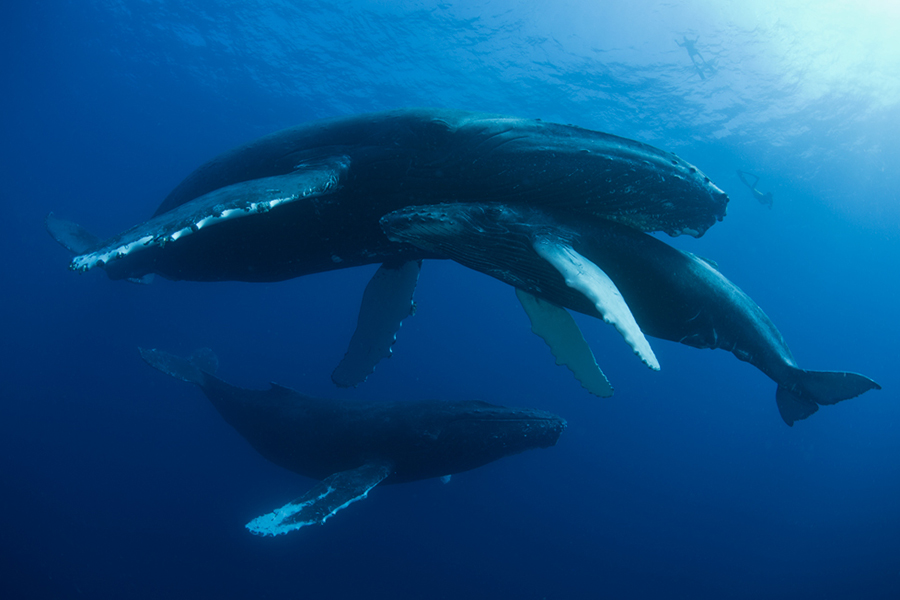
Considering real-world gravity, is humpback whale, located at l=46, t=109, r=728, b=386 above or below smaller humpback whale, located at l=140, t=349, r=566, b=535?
above

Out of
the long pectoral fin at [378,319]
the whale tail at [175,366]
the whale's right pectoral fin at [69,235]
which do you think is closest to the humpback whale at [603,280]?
the long pectoral fin at [378,319]

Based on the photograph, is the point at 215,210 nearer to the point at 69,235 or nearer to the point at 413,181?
the point at 413,181

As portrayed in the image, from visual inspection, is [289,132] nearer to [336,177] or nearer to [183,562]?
[336,177]

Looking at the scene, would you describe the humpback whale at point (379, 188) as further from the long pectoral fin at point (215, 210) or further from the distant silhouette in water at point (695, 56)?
the distant silhouette in water at point (695, 56)

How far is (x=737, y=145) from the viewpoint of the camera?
1522 inches

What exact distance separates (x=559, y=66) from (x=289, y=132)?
32149 millimetres

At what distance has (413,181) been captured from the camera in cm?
379

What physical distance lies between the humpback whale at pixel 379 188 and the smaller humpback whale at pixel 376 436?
10.9 ft

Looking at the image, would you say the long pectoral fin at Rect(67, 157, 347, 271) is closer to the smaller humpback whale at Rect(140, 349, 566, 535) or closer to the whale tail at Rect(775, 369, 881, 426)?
the smaller humpback whale at Rect(140, 349, 566, 535)

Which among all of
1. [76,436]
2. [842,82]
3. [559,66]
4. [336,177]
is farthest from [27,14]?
[842,82]

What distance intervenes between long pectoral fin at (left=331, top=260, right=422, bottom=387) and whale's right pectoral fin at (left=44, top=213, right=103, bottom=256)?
19.8 ft

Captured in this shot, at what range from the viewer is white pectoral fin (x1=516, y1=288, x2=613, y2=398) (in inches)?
191

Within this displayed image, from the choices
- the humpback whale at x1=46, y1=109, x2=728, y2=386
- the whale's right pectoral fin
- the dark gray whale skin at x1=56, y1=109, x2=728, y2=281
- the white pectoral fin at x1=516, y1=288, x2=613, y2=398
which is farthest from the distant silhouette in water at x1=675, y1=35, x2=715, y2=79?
the whale's right pectoral fin

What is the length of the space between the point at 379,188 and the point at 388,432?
4.78 m
